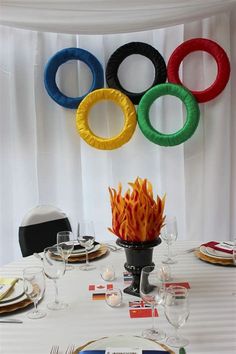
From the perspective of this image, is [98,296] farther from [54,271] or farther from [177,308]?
[177,308]

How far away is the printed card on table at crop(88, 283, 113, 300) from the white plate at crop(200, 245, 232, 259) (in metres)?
0.44

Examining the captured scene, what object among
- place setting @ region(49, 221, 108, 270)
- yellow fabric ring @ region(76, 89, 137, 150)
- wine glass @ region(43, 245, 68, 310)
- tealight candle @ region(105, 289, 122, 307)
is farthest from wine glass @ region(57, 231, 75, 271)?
yellow fabric ring @ region(76, 89, 137, 150)

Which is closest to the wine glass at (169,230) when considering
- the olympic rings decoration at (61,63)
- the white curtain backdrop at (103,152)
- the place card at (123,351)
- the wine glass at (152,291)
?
the wine glass at (152,291)

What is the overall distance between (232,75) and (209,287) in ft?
6.01

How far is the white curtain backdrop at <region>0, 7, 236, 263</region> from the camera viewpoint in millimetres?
2771

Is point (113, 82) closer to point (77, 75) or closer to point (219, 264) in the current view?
point (77, 75)

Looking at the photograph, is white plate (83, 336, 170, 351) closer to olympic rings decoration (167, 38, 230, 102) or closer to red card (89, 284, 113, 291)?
red card (89, 284, 113, 291)

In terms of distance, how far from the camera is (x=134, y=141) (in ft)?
9.36

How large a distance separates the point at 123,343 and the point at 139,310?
0.69ft

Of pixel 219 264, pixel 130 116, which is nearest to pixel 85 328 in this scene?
pixel 219 264

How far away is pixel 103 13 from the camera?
8.54 ft

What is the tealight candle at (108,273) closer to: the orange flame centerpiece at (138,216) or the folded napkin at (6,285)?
the orange flame centerpiece at (138,216)

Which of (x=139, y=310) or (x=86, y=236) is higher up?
(x=86, y=236)

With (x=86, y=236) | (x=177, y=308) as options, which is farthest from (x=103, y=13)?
(x=177, y=308)
